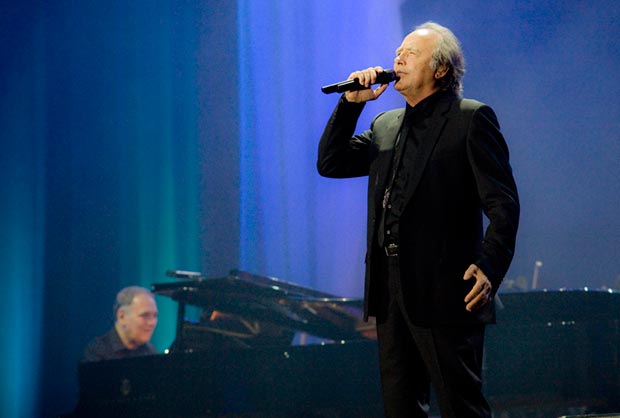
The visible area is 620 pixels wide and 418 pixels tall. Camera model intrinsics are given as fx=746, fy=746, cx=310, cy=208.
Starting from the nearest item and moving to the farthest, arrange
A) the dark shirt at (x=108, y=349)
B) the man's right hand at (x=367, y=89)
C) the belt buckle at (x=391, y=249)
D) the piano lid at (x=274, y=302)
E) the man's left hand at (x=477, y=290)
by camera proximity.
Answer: the man's left hand at (x=477, y=290), the belt buckle at (x=391, y=249), the man's right hand at (x=367, y=89), the piano lid at (x=274, y=302), the dark shirt at (x=108, y=349)

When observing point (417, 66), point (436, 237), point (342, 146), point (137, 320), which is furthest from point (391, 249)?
point (137, 320)

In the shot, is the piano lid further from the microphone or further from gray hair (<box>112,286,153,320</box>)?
the microphone

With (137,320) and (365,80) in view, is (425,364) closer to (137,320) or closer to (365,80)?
(365,80)

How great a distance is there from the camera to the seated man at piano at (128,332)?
538 centimetres

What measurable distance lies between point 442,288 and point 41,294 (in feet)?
16.7

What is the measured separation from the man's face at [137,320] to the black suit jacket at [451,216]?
151 inches

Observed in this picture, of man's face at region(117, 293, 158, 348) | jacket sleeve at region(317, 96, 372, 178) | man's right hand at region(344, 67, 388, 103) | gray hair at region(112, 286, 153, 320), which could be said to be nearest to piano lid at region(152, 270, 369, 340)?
man's face at region(117, 293, 158, 348)

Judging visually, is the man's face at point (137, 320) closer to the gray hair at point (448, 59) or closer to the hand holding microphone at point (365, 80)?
the hand holding microphone at point (365, 80)

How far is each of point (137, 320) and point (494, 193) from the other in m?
4.12

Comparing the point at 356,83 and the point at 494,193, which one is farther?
the point at 356,83

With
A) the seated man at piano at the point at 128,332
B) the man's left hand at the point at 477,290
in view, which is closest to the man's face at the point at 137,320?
the seated man at piano at the point at 128,332

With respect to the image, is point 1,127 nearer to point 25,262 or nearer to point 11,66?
point 11,66

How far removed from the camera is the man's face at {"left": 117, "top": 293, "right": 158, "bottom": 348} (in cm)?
546

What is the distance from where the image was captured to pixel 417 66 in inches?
81.0
